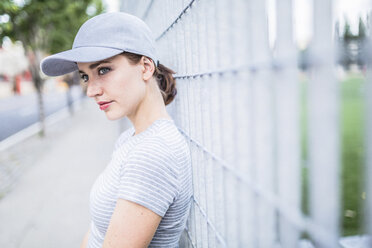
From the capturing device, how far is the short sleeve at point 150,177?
1.28m

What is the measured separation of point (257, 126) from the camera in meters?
0.89

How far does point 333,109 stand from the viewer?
2.03 feet

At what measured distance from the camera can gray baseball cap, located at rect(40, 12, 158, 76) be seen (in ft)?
4.67

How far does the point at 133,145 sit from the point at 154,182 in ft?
0.95

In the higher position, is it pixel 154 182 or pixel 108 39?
pixel 108 39

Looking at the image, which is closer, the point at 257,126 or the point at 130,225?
the point at 257,126

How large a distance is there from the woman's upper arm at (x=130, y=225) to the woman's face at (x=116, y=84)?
439mm

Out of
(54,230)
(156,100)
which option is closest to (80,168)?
(54,230)

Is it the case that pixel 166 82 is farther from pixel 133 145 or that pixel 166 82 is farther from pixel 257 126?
pixel 257 126

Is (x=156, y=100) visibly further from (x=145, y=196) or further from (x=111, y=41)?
(x=145, y=196)

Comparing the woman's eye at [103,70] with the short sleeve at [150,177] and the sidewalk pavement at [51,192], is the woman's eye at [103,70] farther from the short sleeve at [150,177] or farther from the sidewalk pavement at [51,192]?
the sidewalk pavement at [51,192]

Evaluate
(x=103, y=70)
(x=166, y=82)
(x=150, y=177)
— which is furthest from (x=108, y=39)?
(x=150, y=177)

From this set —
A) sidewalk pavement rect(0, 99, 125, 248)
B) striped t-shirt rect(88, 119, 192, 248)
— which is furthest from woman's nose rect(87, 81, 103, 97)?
sidewalk pavement rect(0, 99, 125, 248)

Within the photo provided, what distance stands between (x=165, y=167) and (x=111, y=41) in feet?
1.87
